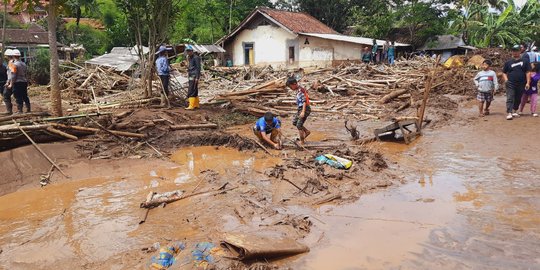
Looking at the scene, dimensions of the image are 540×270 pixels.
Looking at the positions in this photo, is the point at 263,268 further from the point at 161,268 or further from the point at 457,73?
the point at 457,73

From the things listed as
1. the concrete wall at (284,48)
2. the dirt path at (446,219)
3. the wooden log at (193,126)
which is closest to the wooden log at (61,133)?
the wooden log at (193,126)

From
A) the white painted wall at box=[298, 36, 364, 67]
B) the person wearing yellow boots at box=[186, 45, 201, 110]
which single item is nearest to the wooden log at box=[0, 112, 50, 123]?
the person wearing yellow boots at box=[186, 45, 201, 110]

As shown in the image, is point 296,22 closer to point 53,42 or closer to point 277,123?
point 53,42

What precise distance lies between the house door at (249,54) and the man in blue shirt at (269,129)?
23.0m

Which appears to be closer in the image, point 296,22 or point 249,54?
point 296,22

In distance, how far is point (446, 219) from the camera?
4980mm

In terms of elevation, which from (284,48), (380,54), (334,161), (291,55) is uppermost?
(284,48)

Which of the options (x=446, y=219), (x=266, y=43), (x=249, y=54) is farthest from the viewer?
(x=249, y=54)

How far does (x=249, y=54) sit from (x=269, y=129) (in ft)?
77.6

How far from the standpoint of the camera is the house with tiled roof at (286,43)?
27.2 m

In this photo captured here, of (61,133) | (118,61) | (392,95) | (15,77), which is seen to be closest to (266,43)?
(118,61)

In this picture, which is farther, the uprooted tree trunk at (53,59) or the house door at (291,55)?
the house door at (291,55)

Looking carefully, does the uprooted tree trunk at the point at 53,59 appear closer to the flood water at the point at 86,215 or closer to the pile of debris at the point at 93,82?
the flood water at the point at 86,215

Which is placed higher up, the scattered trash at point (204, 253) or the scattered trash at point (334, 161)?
the scattered trash at point (334, 161)
